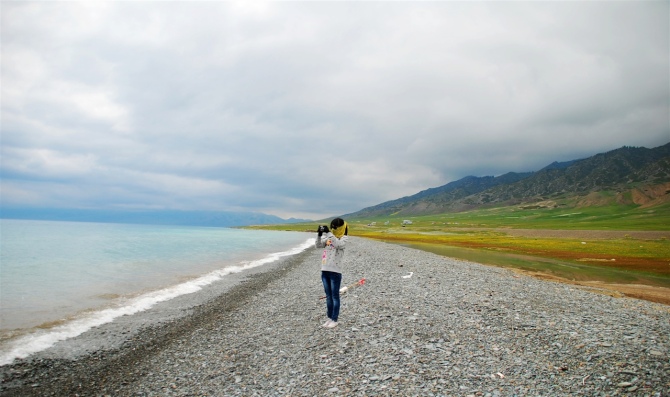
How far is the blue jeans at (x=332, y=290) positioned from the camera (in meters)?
14.4

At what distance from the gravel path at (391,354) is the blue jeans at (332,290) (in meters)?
0.83

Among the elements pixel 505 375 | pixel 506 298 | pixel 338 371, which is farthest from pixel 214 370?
pixel 506 298

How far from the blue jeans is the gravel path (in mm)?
832

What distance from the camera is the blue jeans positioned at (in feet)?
47.2

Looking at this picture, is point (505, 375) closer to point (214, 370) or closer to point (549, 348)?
point (549, 348)

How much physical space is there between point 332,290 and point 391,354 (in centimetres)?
408

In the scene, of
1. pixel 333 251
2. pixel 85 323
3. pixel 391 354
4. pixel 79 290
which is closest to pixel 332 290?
pixel 333 251

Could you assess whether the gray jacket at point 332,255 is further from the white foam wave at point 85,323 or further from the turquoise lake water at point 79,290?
the turquoise lake water at point 79,290

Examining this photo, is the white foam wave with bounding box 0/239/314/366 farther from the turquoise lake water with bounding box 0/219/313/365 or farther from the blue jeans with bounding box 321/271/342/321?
the blue jeans with bounding box 321/271/342/321

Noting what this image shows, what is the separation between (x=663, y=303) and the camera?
77.9 ft

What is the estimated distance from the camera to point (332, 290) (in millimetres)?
14898

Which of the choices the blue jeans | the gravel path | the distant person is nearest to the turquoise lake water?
the gravel path

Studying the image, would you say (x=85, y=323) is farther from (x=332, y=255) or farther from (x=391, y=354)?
(x=391, y=354)

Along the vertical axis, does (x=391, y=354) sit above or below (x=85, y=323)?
above
